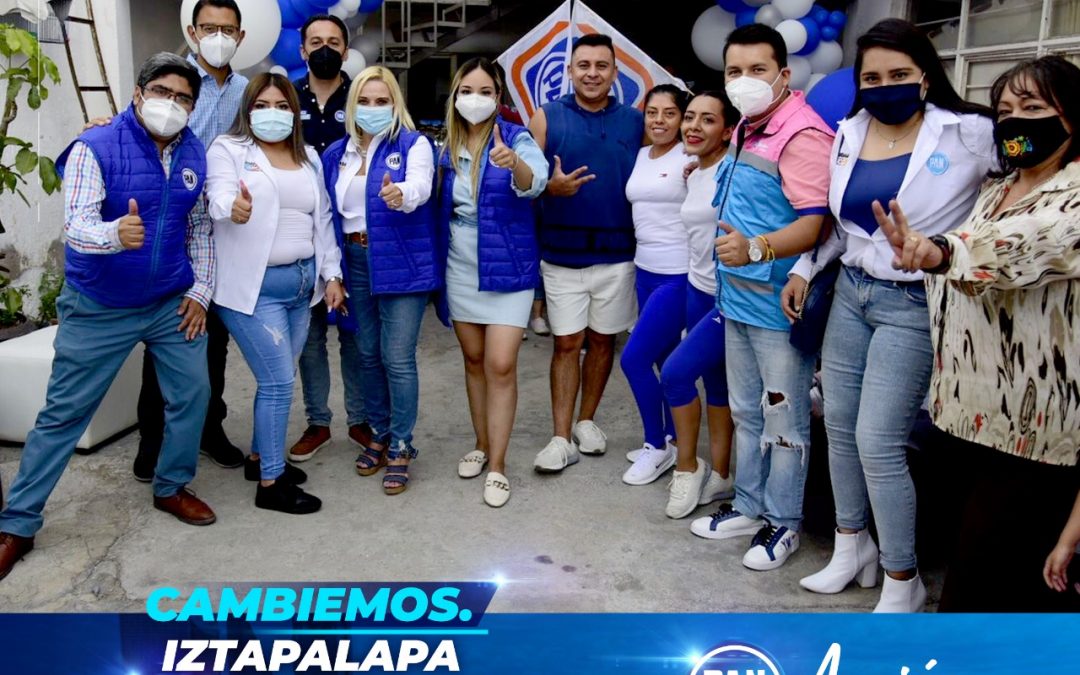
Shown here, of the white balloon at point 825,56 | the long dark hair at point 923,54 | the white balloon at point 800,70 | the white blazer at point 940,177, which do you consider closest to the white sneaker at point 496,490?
the white blazer at point 940,177

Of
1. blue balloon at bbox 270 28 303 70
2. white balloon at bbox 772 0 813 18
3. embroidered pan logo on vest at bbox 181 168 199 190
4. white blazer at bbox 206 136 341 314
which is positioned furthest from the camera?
white balloon at bbox 772 0 813 18

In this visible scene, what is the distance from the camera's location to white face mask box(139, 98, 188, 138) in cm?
324

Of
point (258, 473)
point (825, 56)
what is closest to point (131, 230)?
point (258, 473)

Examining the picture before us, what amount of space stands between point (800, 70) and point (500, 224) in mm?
3772

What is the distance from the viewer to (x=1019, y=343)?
2.31 m

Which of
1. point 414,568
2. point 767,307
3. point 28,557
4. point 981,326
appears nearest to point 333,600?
point 414,568

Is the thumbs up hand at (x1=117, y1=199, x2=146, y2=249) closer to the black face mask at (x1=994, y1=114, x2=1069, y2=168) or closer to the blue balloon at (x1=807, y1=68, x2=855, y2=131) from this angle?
the blue balloon at (x1=807, y1=68, x2=855, y2=131)

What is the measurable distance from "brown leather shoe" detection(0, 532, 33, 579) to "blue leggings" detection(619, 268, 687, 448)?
2300mm

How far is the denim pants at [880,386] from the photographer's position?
2807 millimetres

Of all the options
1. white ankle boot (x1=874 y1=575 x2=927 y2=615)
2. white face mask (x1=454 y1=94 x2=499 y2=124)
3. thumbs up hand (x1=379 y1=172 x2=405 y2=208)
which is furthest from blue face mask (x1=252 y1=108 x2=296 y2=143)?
white ankle boot (x1=874 y1=575 x2=927 y2=615)

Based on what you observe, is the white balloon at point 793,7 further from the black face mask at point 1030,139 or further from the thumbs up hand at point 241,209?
the black face mask at point 1030,139

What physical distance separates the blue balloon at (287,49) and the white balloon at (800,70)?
10.7ft

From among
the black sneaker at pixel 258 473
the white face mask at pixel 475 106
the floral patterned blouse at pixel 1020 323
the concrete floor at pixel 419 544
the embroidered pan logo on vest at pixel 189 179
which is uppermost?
the white face mask at pixel 475 106

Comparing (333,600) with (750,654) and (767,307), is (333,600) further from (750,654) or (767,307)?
(767,307)
